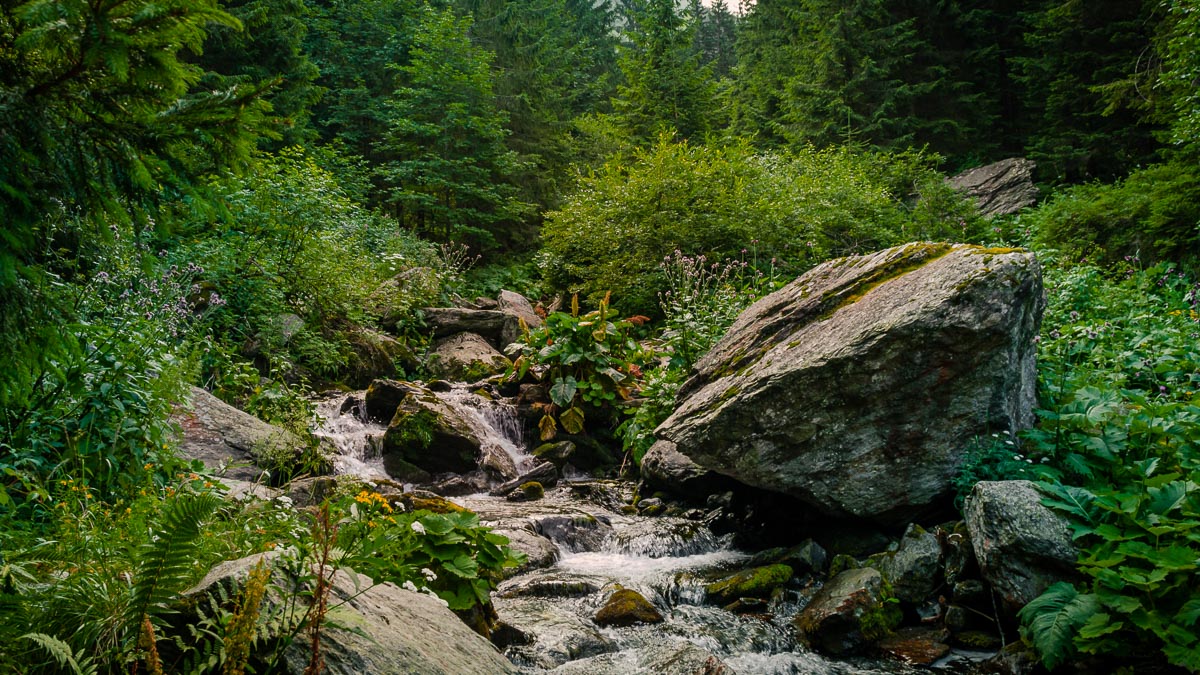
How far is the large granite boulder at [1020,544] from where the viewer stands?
12.2ft

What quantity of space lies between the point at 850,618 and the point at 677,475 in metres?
3.00

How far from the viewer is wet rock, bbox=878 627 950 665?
3.96 metres

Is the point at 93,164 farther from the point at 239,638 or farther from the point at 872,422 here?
the point at 872,422

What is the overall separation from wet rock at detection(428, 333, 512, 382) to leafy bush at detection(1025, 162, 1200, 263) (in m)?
9.40

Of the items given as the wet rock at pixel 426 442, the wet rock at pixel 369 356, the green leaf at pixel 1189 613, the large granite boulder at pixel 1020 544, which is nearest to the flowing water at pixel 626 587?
the wet rock at pixel 426 442

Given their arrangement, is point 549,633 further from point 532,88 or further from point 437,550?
point 532,88

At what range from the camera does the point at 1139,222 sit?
9.46 meters

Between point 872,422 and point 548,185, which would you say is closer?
point 872,422

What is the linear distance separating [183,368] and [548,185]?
54.5 ft

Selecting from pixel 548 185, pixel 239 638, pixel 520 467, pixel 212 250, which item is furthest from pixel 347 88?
pixel 239 638


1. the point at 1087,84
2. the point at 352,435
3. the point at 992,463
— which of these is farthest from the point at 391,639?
the point at 1087,84

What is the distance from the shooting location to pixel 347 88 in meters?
21.5

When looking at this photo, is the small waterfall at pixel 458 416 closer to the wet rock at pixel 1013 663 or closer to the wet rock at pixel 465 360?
the wet rock at pixel 465 360

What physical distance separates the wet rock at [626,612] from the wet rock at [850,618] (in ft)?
3.41
